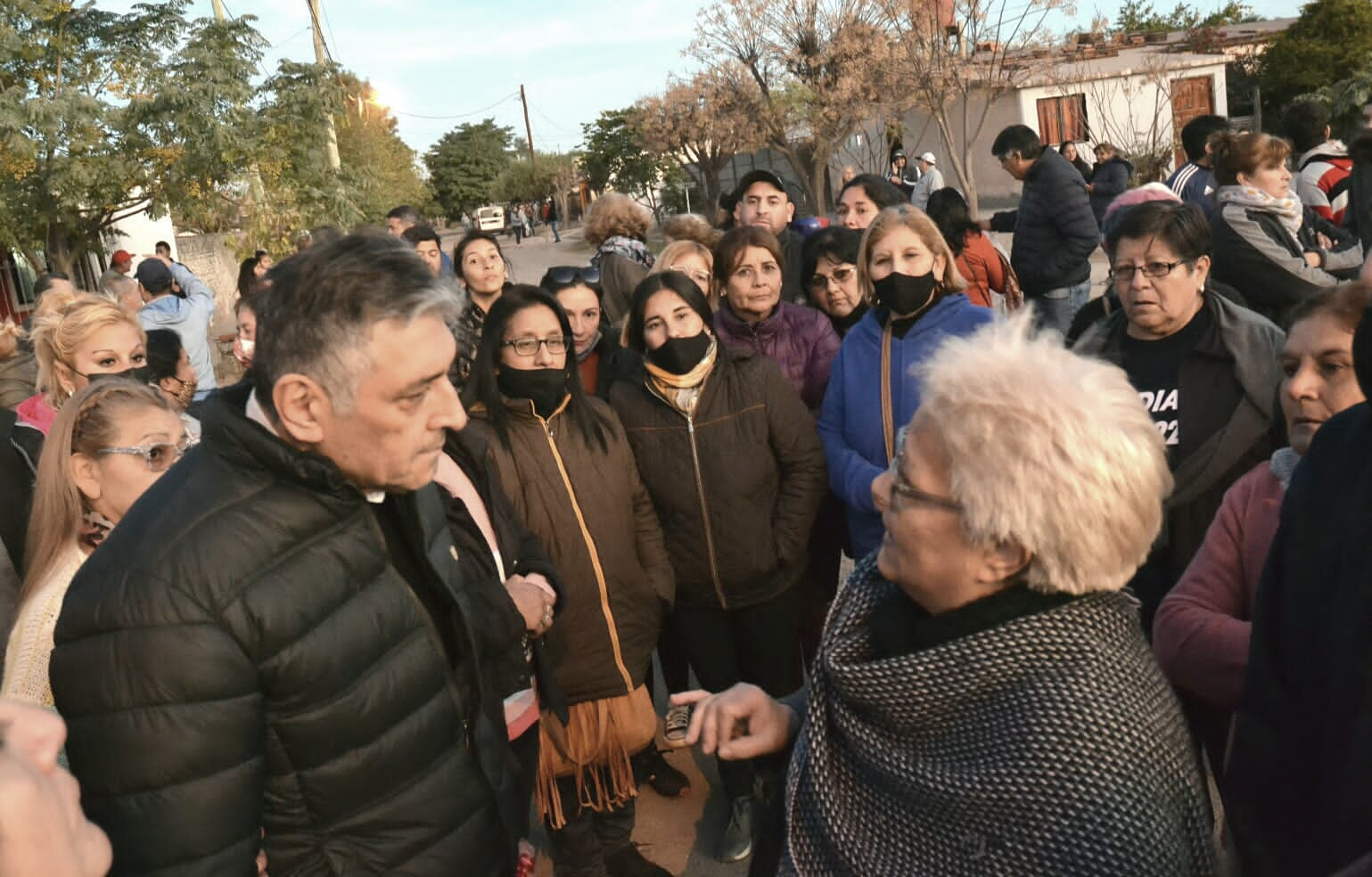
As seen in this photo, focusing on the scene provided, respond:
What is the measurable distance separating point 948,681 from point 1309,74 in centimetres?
3157

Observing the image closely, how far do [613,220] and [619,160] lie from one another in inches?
1515

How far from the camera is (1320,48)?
26688mm

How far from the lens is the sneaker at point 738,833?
3.78m

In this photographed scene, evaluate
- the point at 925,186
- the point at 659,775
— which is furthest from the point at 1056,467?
the point at 925,186

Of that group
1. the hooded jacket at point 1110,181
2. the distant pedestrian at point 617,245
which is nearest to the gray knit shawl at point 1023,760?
the distant pedestrian at point 617,245

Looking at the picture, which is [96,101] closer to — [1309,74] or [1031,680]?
[1031,680]

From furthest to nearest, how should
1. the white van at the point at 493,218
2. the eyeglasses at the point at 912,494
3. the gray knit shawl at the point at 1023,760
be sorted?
the white van at the point at 493,218 < the eyeglasses at the point at 912,494 < the gray knit shawl at the point at 1023,760

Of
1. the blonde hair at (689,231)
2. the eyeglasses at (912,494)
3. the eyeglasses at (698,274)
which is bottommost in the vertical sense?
the eyeglasses at (912,494)

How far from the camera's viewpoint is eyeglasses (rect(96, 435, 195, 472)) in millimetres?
2676

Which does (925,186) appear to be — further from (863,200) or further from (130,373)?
(130,373)

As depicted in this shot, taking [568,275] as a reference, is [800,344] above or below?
below

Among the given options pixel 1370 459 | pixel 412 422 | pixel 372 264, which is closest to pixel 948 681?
pixel 1370 459

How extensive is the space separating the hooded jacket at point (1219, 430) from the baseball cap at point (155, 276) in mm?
8125

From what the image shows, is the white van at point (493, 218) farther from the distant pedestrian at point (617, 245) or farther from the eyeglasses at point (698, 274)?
the eyeglasses at point (698, 274)
